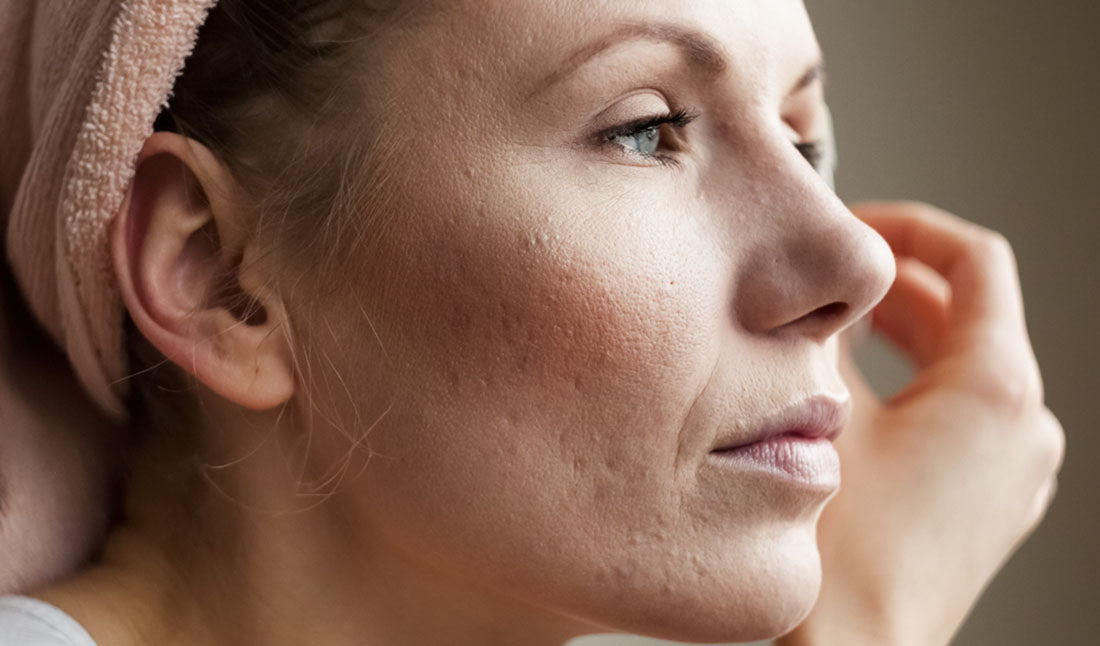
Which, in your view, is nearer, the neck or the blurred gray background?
the neck

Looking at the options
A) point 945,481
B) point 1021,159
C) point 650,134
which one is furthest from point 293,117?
point 1021,159

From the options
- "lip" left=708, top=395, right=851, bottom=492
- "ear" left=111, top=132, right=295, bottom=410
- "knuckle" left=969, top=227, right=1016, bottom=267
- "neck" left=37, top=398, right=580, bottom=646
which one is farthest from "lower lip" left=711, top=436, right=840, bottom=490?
"knuckle" left=969, top=227, right=1016, bottom=267

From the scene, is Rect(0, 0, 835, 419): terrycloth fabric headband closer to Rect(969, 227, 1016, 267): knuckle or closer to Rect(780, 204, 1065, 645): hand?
Rect(780, 204, 1065, 645): hand

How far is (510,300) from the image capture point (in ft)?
2.40

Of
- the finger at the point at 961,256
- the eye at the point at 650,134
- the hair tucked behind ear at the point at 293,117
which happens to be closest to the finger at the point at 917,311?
the finger at the point at 961,256

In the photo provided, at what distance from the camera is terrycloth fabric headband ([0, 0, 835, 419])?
2.49 feet

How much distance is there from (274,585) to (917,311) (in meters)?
0.68

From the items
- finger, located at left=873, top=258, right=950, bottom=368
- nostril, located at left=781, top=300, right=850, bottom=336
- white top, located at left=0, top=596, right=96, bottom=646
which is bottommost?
finger, located at left=873, top=258, right=950, bottom=368

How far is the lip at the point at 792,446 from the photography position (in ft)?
2.50

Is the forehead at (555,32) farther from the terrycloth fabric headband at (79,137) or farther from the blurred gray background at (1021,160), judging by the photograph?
the blurred gray background at (1021,160)

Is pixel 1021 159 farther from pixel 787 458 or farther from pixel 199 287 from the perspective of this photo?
pixel 199 287

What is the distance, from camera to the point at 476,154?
741 mm

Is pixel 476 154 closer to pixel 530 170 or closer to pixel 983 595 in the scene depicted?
pixel 530 170

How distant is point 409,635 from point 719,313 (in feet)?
1.10
